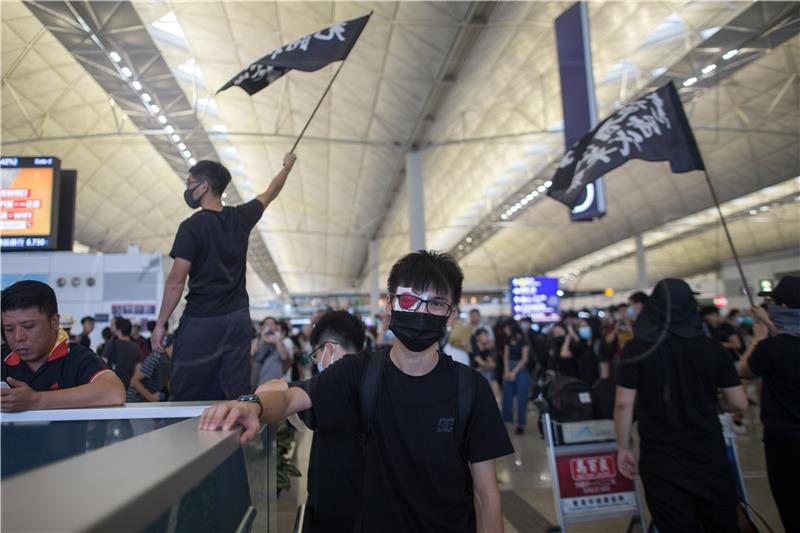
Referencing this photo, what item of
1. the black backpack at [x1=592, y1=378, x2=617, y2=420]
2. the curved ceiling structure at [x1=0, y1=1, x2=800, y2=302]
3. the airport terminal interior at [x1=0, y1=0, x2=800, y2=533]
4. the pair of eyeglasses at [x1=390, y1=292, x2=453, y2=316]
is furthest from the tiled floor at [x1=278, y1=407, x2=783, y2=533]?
the curved ceiling structure at [x1=0, y1=1, x2=800, y2=302]

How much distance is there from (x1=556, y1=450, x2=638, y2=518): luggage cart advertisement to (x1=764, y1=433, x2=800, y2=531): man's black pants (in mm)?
929

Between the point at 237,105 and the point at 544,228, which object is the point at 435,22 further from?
the point at 544,228

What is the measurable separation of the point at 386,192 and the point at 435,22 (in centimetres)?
1184

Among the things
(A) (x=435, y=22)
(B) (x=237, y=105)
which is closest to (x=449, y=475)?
(A) (x=435, y=22)

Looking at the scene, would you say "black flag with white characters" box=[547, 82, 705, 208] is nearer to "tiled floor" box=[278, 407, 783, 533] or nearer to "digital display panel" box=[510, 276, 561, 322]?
"tiled floor" box=[278, 407, 783, 533]

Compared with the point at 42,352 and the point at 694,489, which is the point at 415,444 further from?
the point at 694,489

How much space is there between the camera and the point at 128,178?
19375 mm

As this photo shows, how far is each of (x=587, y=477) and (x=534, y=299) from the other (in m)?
8.98

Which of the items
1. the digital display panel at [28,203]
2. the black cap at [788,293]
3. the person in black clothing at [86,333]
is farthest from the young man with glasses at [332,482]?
the digital display panel at [28,203]

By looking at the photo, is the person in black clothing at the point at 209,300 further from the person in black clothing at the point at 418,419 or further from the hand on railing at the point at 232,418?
the hand on railing at the point at 232,418

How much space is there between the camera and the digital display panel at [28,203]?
20.9 feet

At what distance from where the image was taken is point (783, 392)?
275 centimetres

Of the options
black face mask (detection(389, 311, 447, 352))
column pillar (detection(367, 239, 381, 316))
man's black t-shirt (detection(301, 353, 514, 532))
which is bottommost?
man's black t-shirt (detection(301, 353, 514, 532))

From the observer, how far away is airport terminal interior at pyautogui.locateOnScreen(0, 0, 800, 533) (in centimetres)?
164
